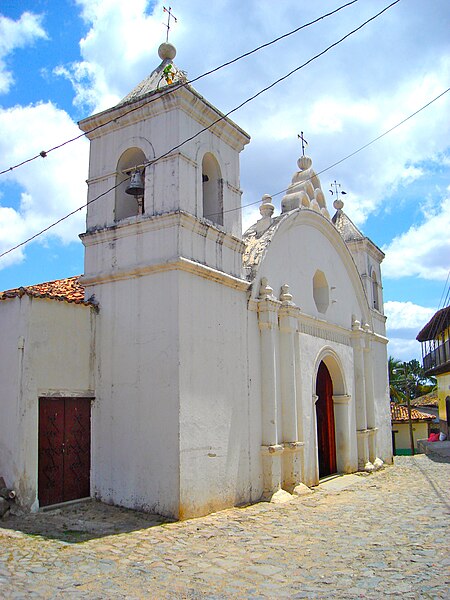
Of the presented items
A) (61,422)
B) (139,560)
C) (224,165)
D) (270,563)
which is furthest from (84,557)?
(224,165)

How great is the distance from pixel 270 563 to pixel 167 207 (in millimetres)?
5412

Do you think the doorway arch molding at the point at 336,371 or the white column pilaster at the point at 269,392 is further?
the doorway arch molding at the point at 336,371

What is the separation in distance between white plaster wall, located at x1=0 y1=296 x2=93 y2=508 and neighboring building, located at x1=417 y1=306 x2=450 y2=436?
1888cm

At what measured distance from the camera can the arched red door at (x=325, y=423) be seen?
14.0m

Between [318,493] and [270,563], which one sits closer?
[270,563]

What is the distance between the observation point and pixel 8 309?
840cm

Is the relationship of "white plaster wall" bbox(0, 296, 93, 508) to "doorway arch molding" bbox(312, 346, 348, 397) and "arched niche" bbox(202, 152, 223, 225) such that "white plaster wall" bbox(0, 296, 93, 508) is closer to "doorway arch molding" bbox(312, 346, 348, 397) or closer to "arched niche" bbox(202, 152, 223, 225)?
"arched niche" bbox(202, 152, 223, 225)

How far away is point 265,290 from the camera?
10953 millimetres

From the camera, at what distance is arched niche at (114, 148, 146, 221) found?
1001 cm

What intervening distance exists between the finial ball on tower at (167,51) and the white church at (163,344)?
239 millimetres

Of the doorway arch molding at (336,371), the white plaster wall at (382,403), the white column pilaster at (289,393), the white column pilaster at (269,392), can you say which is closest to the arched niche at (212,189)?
the white column pilaster at (269,392)

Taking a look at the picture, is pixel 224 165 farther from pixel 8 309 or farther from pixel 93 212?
pixel 8 309

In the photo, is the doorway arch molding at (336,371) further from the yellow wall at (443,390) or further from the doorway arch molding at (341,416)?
the yellow wall at (443,390)

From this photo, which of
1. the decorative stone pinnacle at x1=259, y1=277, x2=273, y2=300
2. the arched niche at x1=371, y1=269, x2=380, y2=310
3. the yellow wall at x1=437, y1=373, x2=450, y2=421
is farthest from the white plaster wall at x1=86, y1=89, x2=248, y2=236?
the yellow wall at x1=437, y1=373, x2=450, y2=421
